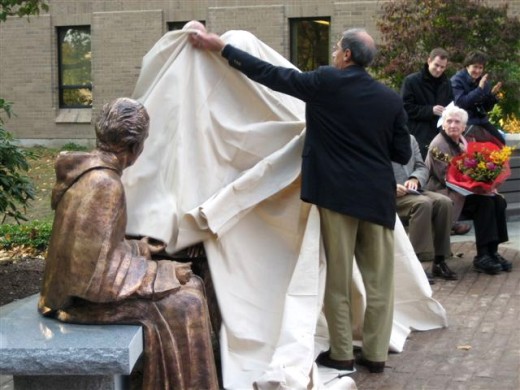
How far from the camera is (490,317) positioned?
7.16 meters

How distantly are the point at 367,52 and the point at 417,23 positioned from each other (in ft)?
34.7

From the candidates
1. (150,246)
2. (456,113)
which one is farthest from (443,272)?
(150,246)

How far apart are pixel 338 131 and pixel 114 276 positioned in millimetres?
1815

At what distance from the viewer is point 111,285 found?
4.33 meters

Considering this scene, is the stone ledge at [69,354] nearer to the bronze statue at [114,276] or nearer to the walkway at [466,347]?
the bronze statue at [114,276]

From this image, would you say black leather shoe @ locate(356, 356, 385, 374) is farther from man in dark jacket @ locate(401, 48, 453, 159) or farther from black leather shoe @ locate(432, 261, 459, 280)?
man in dark jacket @ locate(401, 48, 453, 159)

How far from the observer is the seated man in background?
8.23 meters

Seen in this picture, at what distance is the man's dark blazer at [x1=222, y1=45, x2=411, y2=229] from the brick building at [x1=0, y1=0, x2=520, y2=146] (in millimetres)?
15847

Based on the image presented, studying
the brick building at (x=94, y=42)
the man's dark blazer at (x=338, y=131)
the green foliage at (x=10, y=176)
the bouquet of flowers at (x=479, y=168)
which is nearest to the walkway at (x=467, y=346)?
the bouquet of flowers at (x=479, y=168)

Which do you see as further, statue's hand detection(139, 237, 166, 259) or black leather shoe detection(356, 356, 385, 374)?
black leather shoe detection(356, 356, 385, 374)

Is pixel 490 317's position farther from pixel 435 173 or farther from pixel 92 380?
pixel 92 380

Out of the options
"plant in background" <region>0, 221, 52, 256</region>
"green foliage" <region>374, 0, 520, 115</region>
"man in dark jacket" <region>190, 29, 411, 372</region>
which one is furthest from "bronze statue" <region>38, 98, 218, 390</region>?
"green foliage" <region>374, 0, 520, 115</region>

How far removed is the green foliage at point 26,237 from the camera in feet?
33.4

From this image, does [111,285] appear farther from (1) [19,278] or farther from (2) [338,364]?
(1) [19,278]
